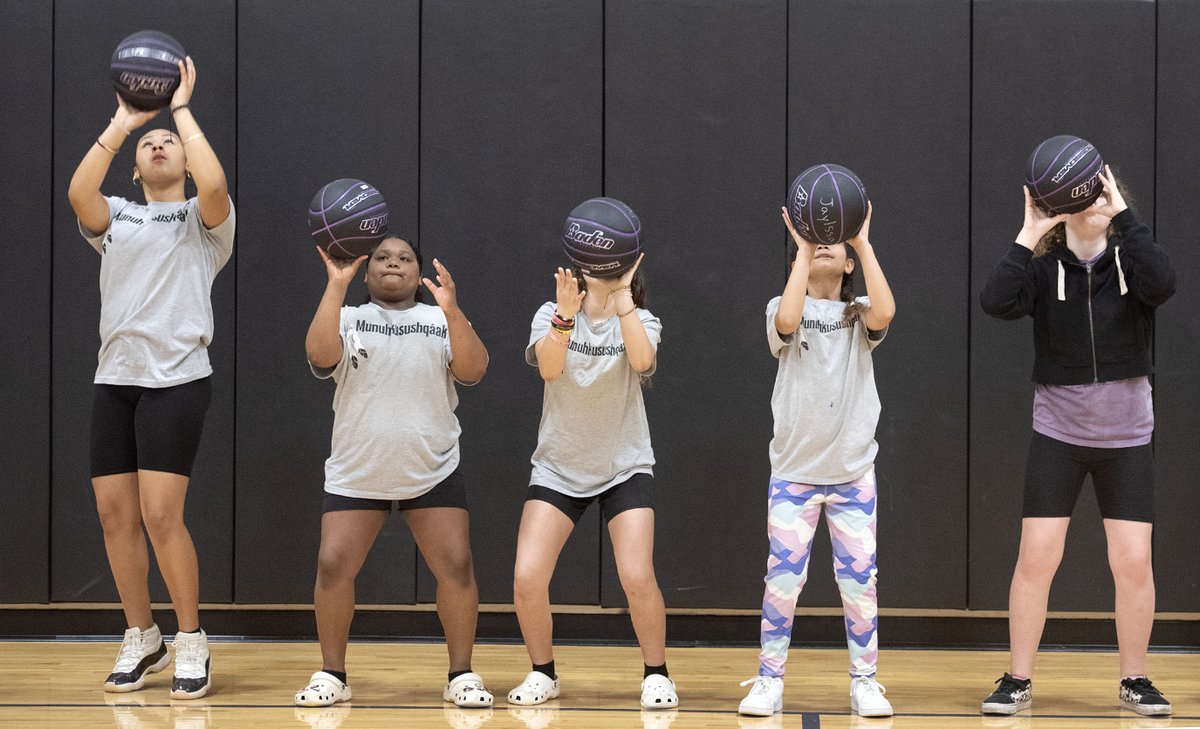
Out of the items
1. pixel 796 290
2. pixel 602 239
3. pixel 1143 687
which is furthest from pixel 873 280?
pixel 1143 687

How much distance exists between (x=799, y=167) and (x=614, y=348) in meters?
1.37

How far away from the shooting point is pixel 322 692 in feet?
11.8

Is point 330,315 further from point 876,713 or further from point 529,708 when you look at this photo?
point 876,713

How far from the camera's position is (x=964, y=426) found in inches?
181

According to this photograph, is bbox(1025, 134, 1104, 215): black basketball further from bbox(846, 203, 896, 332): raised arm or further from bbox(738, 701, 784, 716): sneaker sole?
bbox(738, 701, 784, 716): sneaker sole

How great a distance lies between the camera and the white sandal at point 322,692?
360 cm

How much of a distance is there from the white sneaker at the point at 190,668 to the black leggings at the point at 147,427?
1.69 ft

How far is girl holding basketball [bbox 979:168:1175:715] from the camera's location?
11.7ft

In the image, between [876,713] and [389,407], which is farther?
[389,407]

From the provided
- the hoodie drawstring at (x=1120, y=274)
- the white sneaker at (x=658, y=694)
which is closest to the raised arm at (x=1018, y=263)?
the hoodie drawstring at (x=1120, y=274)

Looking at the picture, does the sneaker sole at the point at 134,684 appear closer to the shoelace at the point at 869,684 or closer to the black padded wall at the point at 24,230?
the black padded wall at the point at 24,230

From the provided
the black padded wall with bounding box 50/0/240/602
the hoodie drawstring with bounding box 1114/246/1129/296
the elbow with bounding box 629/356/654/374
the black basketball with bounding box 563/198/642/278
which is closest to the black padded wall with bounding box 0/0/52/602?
the black padded wall with bounding box 50/0/240/602

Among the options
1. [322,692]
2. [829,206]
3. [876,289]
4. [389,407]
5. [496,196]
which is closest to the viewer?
[829,206]

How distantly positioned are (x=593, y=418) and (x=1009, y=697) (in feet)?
4.82
